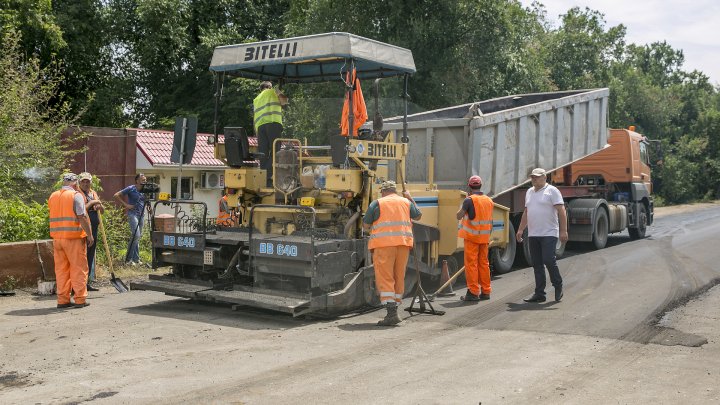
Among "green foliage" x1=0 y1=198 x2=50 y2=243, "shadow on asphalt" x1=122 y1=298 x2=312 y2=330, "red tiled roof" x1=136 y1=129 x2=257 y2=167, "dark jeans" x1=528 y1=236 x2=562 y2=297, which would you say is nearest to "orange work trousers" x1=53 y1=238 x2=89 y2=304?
"shadow on asphalt" x1=122 y1=298 x2=312 y2=330

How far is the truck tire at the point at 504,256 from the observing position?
37.7 ft

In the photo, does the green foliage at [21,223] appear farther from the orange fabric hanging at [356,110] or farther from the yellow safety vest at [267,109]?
the orange fabric hanging at [356,110]

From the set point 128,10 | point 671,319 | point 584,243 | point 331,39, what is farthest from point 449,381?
point 128,10

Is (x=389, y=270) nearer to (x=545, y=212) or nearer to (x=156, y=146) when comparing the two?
(x=545, y=212)

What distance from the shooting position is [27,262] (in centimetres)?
995

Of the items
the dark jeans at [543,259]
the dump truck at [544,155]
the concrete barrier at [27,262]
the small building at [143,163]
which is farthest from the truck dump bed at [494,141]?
the concrete barrier at [27,262]

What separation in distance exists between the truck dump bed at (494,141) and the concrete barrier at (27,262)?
529 cm

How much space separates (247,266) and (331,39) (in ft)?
8.74

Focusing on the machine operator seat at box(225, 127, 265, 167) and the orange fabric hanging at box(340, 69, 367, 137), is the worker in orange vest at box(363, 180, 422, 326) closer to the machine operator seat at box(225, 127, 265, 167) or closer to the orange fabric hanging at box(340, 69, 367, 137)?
the orange fabric hanging at box(340, 69, 367, 137)

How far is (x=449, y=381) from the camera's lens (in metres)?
5.44

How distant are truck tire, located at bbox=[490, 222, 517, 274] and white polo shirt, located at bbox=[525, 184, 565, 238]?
2316mm

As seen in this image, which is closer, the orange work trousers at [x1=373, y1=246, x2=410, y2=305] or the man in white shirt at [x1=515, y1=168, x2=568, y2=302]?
the orange work trousers at [x1=373, y1=246, x2=410, y2=305]

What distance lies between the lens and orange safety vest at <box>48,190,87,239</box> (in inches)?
343

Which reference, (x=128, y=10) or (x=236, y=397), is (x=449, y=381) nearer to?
(x=236, y=397)
